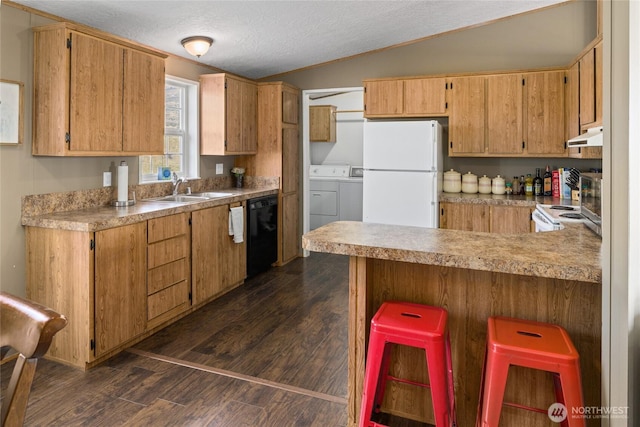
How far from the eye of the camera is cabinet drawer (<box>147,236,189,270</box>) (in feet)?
10.0

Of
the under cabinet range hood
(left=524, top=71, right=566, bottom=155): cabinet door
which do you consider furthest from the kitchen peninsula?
(left=524, top=71, right=566, bottom=155): cabinet door

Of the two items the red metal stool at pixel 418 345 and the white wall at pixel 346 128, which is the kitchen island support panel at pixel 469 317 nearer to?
the red metal stool at pixel 418 345

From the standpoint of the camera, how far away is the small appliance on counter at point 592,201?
2.06m

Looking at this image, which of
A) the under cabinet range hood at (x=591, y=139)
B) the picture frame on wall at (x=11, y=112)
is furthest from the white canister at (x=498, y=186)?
the picture frame on wall at (x=11, y=112)

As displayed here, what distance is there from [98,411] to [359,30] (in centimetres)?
385

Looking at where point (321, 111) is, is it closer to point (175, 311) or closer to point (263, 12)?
point (263, 12)

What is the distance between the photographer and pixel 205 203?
3686mm

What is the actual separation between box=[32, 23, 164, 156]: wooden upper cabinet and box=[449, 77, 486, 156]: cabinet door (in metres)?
3.07

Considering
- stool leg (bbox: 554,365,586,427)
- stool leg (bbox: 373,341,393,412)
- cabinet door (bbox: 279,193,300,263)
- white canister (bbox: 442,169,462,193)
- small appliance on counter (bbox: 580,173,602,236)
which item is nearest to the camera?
stool leg (bbox: 554,365,586,427)

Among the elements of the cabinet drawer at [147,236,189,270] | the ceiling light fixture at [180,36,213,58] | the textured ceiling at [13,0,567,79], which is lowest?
the cabinet drawer at [147,236,189,270]

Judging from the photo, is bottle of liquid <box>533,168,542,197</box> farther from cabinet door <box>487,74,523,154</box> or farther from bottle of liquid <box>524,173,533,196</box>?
cabinet door <box>487,74,523,154</box>

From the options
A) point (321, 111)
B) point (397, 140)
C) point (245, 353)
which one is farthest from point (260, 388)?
point (321, 111)

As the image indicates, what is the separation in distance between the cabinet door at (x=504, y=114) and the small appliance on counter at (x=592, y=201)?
190 centimetres

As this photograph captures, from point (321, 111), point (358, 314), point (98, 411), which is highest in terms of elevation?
point (321, 111)
